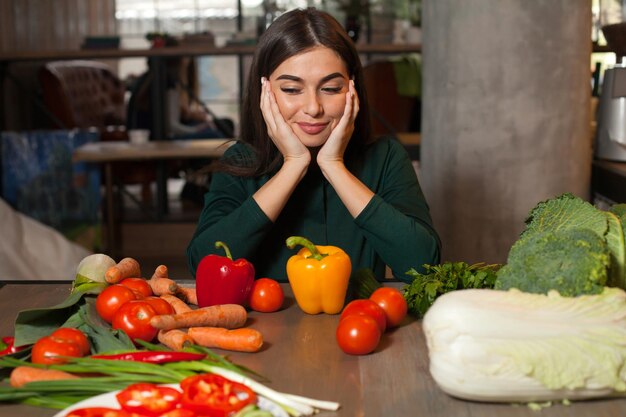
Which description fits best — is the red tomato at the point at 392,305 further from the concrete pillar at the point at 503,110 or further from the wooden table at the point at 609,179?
the concrete pillar at the point at 503,110

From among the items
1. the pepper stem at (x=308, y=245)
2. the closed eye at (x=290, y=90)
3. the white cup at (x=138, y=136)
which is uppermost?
the closed eye at (x=290, y=90)

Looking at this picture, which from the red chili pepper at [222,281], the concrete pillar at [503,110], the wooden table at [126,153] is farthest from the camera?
the wooden table at [126,153]

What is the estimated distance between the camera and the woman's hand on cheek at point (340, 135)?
7.80 ft

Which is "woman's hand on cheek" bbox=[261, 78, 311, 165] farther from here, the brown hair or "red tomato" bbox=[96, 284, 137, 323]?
"red tomato" bbox=[96, 284, 137, 323]

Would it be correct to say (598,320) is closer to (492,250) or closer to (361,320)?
(361,320)

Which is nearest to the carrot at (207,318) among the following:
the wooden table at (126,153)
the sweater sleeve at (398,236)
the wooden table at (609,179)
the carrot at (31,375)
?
the carrot at (31,375)

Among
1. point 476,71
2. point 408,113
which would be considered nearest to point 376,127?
point 408,113

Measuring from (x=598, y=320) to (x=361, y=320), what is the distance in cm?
43

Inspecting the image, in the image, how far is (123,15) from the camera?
10.8m

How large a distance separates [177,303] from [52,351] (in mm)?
392

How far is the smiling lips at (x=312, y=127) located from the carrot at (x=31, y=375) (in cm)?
111

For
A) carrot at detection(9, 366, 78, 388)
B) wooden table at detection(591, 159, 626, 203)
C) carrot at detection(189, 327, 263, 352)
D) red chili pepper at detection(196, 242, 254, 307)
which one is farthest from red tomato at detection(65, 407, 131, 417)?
wooden table at detection(591, 159, 626, 203)

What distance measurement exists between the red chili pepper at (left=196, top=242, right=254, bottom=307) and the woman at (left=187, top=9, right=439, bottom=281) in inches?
16.8

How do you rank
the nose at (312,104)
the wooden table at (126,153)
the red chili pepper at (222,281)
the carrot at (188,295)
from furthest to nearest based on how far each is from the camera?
the wooden table at (126,153) → the nose at (312,104) → the carrot at (188,295) → the red chili pepper at (222,281)
